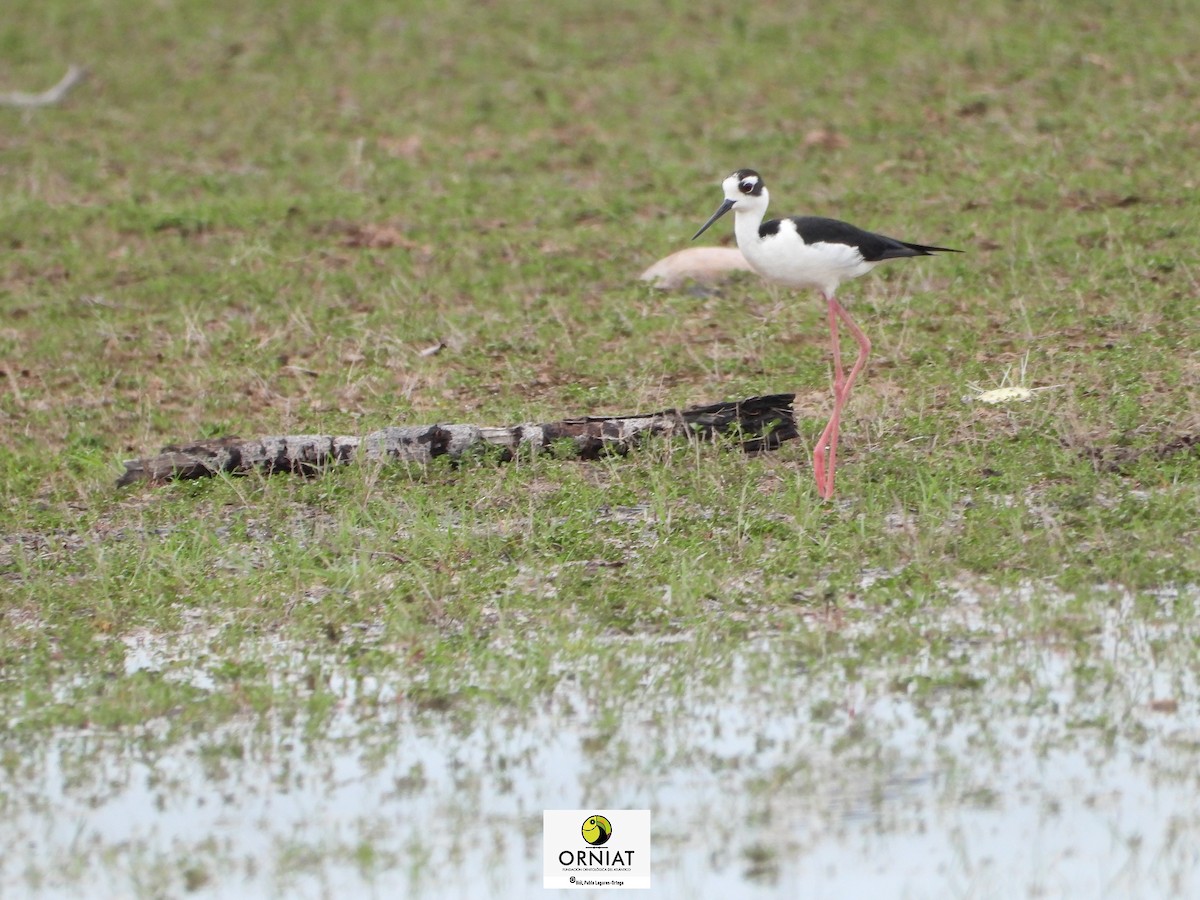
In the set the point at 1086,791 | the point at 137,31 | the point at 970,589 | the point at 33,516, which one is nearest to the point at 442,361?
the point at 33,516

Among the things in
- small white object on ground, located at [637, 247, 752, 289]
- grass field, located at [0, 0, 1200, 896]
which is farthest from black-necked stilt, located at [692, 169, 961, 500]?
small white object on ground, located at [637, 247, 752, 289]

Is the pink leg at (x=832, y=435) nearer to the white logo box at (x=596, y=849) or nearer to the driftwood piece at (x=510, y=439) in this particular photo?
the driftwood piece at (x=510, y=439)

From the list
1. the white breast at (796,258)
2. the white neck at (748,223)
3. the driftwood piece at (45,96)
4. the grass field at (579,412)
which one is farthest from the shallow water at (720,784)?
the driftwood piece at (45,96)

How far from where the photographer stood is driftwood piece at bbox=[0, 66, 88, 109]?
16.6m

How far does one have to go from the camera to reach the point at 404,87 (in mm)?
16047

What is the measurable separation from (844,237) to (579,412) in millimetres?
1860

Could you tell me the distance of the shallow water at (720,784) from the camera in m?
4.69

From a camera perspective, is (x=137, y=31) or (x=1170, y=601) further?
(x=137, y=31)

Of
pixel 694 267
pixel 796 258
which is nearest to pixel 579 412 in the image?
pixel 796 258

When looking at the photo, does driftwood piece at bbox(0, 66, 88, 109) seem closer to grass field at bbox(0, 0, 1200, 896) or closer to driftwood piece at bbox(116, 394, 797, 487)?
grass field at bbox(0, 0, 1200, 896)

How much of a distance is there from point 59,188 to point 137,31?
5097 millimetres

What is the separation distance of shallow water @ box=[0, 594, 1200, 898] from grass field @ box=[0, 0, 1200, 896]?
22 mm

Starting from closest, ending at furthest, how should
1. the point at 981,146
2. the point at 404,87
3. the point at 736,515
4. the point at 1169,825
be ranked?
the point at 1169,825 < the point at 736,515 < the point at 981,146 < the point at 404,87

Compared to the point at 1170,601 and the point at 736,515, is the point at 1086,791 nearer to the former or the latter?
the point at 1170,601
